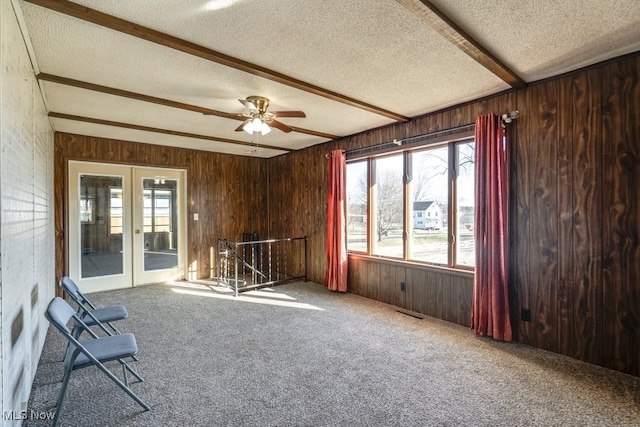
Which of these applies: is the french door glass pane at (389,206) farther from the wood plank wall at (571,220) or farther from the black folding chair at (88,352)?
the black folding chair at (88,352)

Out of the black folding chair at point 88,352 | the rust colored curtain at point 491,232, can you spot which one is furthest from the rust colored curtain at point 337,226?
the black folding chair at point 88,352

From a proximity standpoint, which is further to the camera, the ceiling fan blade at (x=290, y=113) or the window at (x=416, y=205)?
the window at (x=416, y=205)

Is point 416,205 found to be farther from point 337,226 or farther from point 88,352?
point 88,352

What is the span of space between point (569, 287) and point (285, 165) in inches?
189

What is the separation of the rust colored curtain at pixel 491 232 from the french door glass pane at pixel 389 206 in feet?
3.74

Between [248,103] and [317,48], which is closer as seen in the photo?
[317,48]

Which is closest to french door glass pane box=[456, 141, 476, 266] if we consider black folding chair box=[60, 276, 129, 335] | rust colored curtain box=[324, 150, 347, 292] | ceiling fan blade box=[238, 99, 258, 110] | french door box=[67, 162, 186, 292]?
rust colored curtain box=[324, 150, 347, 292]

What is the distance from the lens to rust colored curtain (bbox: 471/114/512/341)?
3.03m

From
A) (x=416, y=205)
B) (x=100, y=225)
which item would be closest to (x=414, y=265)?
(x=416, y=205)

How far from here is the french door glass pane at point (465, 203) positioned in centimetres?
349

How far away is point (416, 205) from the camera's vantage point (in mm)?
4051

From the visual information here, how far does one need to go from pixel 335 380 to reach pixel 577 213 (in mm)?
2497

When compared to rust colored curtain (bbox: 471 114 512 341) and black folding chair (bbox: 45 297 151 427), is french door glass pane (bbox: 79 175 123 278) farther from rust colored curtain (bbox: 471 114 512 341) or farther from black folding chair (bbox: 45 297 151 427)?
rust colored curtain (bbox: 471 114 512 341)

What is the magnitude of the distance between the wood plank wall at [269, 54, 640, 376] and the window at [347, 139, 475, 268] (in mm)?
401
